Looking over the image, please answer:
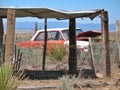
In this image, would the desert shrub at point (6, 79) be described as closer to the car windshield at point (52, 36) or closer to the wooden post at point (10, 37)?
the wooden post at point (10, 37)

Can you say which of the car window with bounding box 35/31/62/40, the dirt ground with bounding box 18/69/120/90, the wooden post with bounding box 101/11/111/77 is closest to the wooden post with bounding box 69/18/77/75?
the wooden post with bounding box 101/11/111/77

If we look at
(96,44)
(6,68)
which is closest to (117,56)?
(96,44)

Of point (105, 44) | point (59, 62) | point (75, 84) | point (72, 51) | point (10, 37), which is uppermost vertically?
point (10, 37)

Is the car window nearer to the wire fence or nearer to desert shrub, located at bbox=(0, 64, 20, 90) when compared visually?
the wire fence

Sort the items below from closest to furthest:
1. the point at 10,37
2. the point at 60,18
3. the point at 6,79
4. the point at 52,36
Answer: the point at 6,79, the point at 10,37, the point at 60,18, the point at 52,36

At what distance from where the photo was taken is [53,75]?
48.1 feet

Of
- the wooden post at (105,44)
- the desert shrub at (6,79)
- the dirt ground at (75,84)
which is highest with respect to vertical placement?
the wooden post at (105,44)

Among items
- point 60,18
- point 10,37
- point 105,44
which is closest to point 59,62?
point 60,18

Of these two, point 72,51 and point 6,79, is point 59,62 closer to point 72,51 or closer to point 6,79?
point 72,51

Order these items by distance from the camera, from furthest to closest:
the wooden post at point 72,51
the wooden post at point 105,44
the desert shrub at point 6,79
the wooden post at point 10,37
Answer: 1. the wooden post at point 72,51
2. the wooden post at point 105,44
3. the wooden post at point 10,37
4. the desert shrub at point 6,79

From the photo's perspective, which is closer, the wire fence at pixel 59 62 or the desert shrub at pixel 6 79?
the desert shrub at pixel 6 79

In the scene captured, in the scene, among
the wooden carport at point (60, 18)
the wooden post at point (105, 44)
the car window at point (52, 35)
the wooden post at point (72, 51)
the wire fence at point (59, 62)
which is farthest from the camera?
the car window at point (52, 35)

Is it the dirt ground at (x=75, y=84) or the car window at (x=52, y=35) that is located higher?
the car window at (x=52, y=35)

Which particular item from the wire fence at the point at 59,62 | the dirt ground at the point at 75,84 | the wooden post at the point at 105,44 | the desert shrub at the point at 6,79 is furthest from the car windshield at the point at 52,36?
the desert shrub at the point at 6,79
